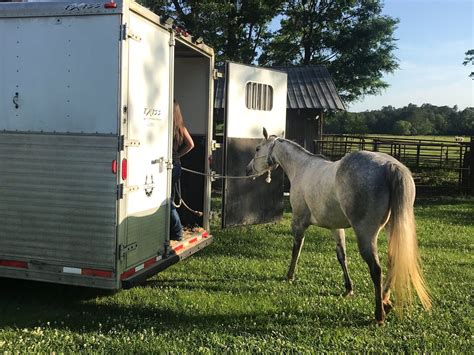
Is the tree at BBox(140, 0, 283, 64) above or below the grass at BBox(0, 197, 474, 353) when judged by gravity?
above

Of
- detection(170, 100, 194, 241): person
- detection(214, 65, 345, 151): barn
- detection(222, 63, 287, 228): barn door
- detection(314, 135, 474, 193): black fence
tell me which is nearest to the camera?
detection(170, 100, 194, 241): person

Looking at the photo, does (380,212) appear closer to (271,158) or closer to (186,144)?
(271,158)

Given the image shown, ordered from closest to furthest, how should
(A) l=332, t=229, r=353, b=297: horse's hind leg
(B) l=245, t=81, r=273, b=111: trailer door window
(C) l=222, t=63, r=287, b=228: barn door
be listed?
(A) l=332, t=229, r=353, b=297: horse's hind leg, (C) l=222, t=63, r=287, b=228: barn door, (B) l=245, t=81, r=273, b=111: trailer door window

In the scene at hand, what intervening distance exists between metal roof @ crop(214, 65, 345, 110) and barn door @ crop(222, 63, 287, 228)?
739 cm

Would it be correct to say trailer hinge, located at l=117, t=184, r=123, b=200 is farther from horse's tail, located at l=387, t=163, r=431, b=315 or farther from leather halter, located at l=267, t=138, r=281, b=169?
leather halter, located at l=267, t=138, r=281, b=169

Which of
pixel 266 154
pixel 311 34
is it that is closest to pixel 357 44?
pixel 311 34

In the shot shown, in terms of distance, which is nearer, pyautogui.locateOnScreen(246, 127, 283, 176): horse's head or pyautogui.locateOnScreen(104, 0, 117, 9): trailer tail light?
pyautogui.locateOnScreen(104, 0, 117, 9): trailer tail light

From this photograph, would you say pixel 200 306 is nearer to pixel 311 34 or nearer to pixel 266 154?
pixel 266 154

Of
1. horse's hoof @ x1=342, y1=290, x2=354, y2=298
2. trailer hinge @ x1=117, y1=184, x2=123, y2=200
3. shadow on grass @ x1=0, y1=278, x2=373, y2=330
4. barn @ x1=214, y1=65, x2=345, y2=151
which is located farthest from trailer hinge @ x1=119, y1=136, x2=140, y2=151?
barn @ x1=214, y1=65, x2=345, y2=151

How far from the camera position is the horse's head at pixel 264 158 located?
6.86m

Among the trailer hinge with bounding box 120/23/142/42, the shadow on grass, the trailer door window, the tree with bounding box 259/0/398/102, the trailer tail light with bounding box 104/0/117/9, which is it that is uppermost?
the tree with bounding box 259/0/398/102

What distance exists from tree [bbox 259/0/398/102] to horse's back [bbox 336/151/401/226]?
28107mm

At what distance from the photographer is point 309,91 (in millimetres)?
18938

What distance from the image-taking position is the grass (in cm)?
400
